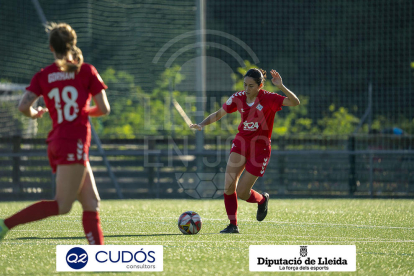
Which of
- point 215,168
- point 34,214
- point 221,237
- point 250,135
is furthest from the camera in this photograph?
point 215,168

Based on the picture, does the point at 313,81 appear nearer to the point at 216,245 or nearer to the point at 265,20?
the point at 265,20

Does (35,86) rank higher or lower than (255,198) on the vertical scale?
higher

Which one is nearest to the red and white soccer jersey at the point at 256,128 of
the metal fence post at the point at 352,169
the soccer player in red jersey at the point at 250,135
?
the soccer player in red jersey at the point at 250,135

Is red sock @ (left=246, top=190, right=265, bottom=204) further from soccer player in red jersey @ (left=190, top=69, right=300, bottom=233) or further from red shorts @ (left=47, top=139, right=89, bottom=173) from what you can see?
red shorts @ (left=47, top=139, right=89, bottom=173)

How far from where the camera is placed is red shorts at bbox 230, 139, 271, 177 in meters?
6.67

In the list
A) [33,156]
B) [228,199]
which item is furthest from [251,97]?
[33,156]

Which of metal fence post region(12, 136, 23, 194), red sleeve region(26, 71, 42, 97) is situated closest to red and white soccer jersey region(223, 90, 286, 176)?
red sleeve region(26, 71, 42, 97)

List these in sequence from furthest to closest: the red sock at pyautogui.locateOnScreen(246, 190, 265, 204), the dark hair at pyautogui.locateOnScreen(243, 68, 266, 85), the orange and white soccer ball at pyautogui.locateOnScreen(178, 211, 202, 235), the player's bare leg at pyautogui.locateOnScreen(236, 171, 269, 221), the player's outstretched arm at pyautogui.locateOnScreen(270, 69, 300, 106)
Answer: the red sock at pyautogui.locateOnScreen(246, 190, 265, 204)
the player's bare leg at pyautogui.locateOnScreen(236, 171, 269, 221)
the dark hair at pyautogui.locateOnScreen(243, 68, 266, 85)
the orange and white soccer ball at pyautogui.locateOnScreen(178, 211, 202, 235)
the player's outstretched arm at pyautogui.locateOnScreen(270, 69, 300, 106)

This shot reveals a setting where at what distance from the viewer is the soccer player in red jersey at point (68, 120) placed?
13.7 ft

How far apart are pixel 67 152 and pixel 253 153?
9.74ft

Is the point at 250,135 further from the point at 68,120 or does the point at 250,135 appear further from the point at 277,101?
the point at 68,120

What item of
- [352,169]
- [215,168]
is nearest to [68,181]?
[215,168]

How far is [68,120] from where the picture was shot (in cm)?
420

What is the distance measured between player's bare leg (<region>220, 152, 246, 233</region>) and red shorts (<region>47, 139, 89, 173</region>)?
8.57 feet
